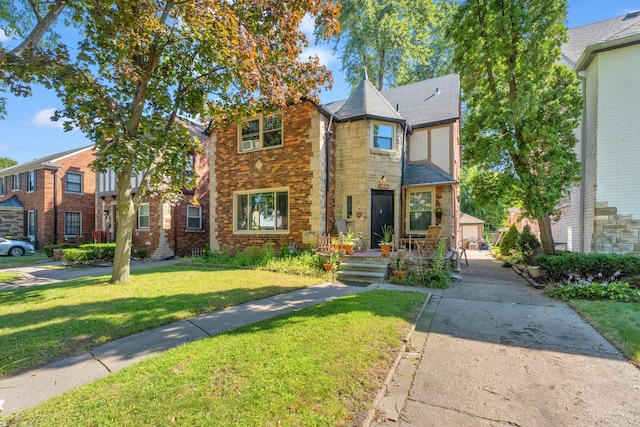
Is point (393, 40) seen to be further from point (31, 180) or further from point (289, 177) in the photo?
point (31, 180)

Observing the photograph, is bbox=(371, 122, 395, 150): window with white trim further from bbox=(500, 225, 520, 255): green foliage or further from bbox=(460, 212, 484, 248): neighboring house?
bbox=(460, 212, 484, 248): neighboring house

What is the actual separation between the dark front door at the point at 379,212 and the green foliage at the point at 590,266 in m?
5.27

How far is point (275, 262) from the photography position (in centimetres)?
981

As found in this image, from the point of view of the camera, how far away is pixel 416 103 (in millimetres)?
14586

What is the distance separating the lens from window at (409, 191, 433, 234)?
39.2 feet

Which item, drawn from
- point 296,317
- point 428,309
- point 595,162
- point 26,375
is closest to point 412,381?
point 296,317

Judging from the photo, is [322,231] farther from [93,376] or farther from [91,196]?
[91,196]

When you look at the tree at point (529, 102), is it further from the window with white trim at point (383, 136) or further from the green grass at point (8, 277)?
the green grass at point (8, 277)

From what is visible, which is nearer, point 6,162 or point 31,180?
point 31,180

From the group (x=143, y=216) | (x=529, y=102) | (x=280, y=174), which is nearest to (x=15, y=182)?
(x=143, y=216)

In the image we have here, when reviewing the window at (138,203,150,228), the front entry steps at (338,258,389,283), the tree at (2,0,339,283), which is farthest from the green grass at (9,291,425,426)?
the window at (138,203,150,228)

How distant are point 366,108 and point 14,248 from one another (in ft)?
68.2

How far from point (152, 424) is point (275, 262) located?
25.1ft

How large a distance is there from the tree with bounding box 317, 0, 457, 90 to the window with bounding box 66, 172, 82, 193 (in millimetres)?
20145
